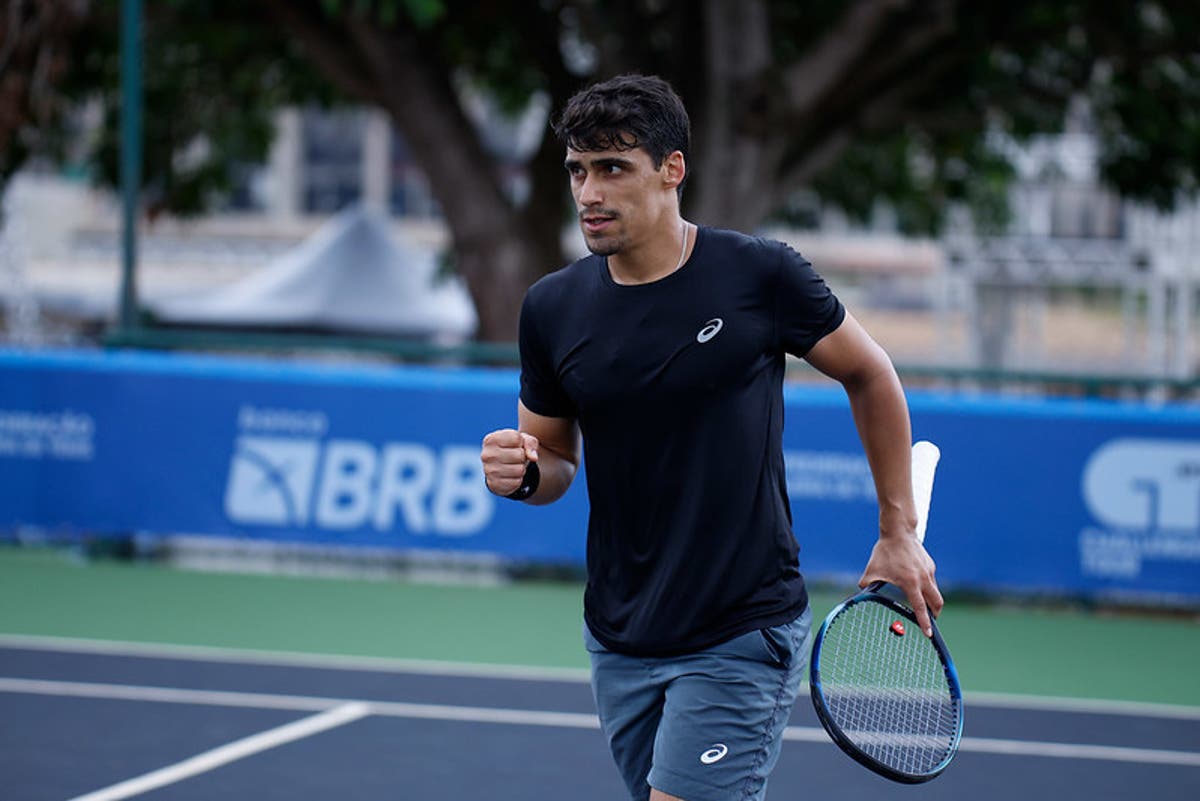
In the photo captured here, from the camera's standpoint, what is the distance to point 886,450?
389 cm

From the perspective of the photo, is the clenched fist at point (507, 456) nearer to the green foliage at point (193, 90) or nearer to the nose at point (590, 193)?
the nose at point (590, 193)

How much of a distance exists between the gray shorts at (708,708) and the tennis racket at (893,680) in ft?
0.35

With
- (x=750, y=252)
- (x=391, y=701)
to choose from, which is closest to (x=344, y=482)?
(x=391, y=701)

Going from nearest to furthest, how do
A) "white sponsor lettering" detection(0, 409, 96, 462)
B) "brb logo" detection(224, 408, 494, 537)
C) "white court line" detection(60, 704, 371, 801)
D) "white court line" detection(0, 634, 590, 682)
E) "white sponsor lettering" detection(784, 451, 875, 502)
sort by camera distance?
"white court line" detection(60, 704, 371, 801) → "white court line" detection(0, 634, 590, 682) → "white sponsor lettering" detection(784, 451, 875, 502) → "brb logo" detection(224, 408, 494, 537) → "white sponsor lettering" detection(0, 409, 96, 462)

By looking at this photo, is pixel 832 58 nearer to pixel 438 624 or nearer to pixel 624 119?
pixel 438 624

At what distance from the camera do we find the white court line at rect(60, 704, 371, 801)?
21.2ft

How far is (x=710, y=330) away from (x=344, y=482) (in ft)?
25.6

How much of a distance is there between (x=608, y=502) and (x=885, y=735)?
0.80 metres

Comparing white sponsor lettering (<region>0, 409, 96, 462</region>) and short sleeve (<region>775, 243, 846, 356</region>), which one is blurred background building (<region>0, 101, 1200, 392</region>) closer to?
white sponsor lettering (<region>0, 409, 96, 462</region>)

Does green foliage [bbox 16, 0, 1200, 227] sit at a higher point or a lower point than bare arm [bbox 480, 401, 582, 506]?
higher

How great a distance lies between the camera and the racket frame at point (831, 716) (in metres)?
3.63

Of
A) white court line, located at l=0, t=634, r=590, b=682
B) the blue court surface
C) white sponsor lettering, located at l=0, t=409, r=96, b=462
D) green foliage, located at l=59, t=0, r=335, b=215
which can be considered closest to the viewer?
the blue court surface

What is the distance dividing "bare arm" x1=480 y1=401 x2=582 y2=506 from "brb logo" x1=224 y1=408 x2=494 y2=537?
22.9ft

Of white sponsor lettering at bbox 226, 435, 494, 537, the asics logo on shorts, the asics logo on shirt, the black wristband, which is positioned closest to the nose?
the asics logo on shirt
